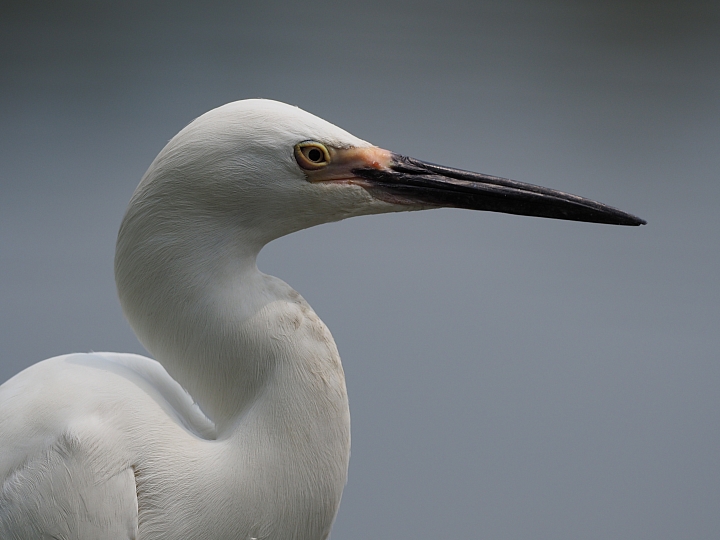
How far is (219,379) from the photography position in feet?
2.48

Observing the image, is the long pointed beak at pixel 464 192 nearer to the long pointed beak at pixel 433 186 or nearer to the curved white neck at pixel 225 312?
the long pointed beak at pixel 433 186

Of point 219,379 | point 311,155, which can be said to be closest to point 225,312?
point 219,379

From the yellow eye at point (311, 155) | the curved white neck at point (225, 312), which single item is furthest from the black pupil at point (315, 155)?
the curved white neck at point (225, 312)

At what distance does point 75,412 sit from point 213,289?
18cm

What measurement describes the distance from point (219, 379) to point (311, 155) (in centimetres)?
25

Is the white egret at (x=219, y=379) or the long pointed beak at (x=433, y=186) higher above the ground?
the long pointed beak at (x=433, y=186)

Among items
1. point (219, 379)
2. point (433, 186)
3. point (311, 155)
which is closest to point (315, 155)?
point (311, 155)

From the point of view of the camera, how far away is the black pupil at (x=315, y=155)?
73cm

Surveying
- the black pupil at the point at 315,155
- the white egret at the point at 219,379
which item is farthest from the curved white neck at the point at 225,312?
the black pupil at the point at 315,155

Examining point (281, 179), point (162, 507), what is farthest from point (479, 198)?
point (162, 507)

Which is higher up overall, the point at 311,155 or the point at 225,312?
the point at 311,155

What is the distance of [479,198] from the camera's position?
0.79 meters

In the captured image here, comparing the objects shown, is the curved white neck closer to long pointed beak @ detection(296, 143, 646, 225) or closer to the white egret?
the white egret

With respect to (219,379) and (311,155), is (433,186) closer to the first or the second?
(311,155)
